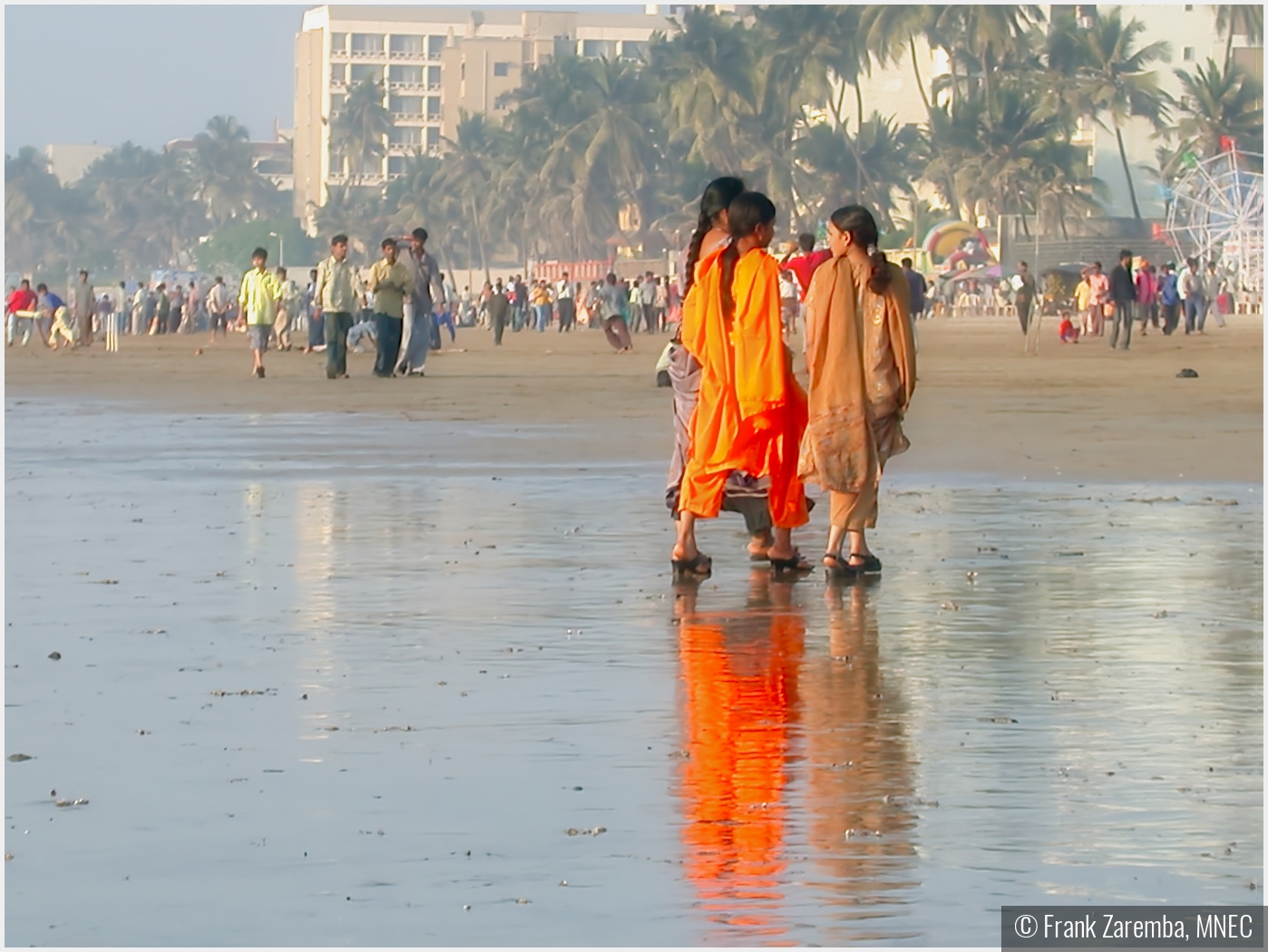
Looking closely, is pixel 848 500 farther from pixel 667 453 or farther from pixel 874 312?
pixel 667 453

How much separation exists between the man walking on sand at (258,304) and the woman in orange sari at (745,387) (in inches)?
840

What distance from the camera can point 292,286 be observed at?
56125 millimetres

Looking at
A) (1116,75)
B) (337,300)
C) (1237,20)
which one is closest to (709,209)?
(337,300)

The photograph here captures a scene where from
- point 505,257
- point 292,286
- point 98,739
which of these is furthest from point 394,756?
point 505,257

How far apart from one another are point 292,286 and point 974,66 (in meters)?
57.2

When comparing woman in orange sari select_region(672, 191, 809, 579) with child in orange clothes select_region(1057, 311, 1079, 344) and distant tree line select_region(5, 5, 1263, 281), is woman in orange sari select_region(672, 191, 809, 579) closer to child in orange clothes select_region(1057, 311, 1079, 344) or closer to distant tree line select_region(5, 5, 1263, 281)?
child in orange clothes select_region(1057, 311, 1079, 344)

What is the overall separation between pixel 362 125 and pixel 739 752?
187 metres

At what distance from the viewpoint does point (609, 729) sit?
735 centimetres

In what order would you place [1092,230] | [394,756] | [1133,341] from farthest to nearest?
[1092,230], [1133,341], [394,756]

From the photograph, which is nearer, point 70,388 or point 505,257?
point 70,388

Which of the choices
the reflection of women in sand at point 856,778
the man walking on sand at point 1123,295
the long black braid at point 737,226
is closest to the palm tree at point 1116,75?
the man walking on sand at point 1123,295

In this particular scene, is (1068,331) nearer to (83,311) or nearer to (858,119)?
(83,311)

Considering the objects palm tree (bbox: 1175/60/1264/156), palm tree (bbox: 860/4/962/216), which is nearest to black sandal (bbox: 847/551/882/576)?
palm tree (bbox: 860/4/962/216)

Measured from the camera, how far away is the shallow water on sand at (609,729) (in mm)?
5383
